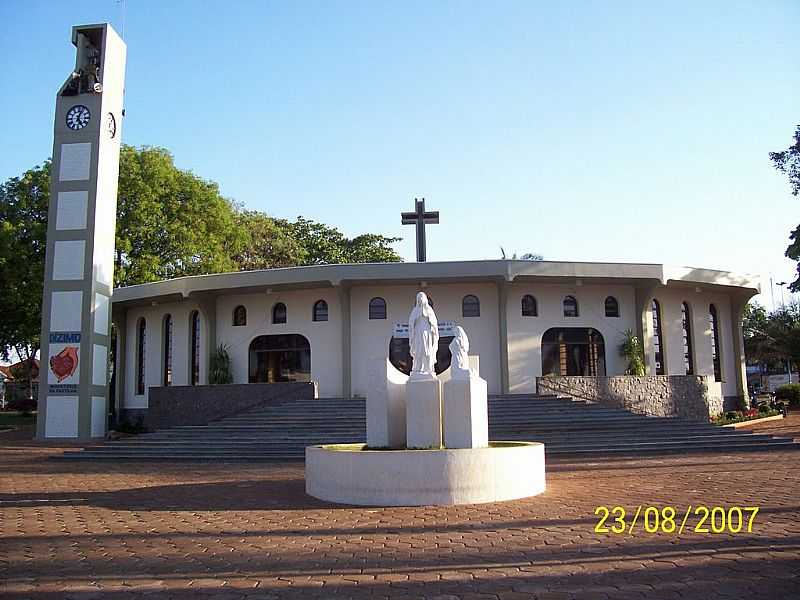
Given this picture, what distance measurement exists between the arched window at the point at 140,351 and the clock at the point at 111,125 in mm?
6951

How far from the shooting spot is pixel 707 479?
446 inches

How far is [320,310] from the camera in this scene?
23.7m

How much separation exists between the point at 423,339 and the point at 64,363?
16801mm

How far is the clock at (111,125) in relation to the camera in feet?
81.6

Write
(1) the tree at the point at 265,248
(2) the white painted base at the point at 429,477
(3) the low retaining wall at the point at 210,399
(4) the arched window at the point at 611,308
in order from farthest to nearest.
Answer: (1) the tree at the point at 265,248, (4) the arched window at the point at 611,308, (3) the low retaining wall at the point at 210,399, (2) the white painted base at the point at 429,477

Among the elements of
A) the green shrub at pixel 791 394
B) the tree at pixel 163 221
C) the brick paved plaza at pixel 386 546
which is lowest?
the brick paved plaza at pixel 386 546

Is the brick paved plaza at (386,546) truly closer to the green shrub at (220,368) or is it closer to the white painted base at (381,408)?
the white painted base at (381,408)

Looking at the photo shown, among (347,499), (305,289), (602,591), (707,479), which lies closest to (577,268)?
(305,289)

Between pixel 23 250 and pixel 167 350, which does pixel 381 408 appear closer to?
pixel 167 350

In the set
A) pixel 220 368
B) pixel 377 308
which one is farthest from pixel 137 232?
pixel 377 308

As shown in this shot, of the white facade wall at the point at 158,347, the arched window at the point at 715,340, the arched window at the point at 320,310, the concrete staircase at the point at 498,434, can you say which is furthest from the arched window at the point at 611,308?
the white facade wall at the point at 158,347

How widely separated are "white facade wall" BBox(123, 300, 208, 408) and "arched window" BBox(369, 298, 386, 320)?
19.6 feet

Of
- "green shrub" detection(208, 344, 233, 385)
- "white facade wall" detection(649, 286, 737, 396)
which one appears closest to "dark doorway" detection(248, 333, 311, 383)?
"green shrub" detection(208, 344, 233, 385)

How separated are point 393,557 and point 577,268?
16.6 m
